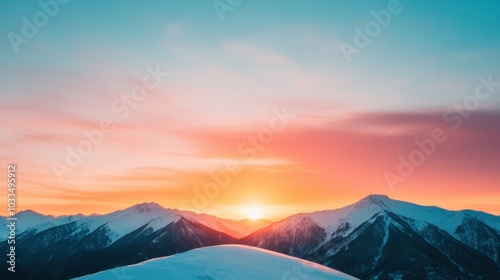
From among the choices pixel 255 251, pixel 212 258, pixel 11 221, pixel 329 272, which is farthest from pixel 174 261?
pixel 11 221

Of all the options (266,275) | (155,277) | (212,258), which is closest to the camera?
(155,277)

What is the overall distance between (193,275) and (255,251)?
17625 mm

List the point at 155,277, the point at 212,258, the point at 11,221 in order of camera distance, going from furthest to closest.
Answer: the point at 11,221 → the point at 212,258 → the point at 155,277

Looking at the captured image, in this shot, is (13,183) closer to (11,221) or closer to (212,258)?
(11,221)

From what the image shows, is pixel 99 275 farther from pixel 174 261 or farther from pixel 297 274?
pixel 297 274

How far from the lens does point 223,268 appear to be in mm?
63688

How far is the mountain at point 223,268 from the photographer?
60281 millimetres

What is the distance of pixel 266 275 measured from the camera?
206 ft

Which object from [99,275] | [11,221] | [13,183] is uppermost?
[13,183]

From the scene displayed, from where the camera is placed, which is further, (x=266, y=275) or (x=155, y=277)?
(x=266, y=275)

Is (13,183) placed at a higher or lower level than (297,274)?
higher

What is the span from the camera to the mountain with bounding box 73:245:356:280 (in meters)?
60.3

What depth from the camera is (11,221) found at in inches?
2938

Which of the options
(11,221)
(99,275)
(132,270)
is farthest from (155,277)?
(11,221)
